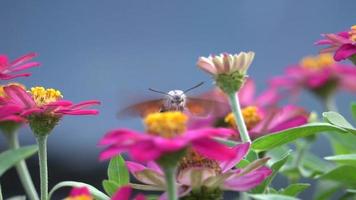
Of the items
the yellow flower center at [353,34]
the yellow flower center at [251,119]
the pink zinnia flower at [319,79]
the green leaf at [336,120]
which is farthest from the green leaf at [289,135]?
the pink zinnia flower at [319,79]

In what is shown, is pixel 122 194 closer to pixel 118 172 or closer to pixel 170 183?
pixel 170 183

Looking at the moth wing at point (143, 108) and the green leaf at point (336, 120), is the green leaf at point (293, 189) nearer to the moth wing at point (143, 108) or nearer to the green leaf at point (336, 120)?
the green leaf at point (336, 120)

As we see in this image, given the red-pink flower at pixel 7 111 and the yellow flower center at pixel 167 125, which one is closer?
the yellow flower center at pixel 167 125

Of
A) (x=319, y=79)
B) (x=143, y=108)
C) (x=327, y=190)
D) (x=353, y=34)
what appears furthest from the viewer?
(x=319, y=79)

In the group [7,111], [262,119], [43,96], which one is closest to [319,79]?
[262,119]

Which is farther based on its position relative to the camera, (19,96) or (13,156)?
(13,156)

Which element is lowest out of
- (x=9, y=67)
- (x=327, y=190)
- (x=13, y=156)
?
(x=327, y=190)

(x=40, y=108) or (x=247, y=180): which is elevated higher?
(x=40, y=108)
